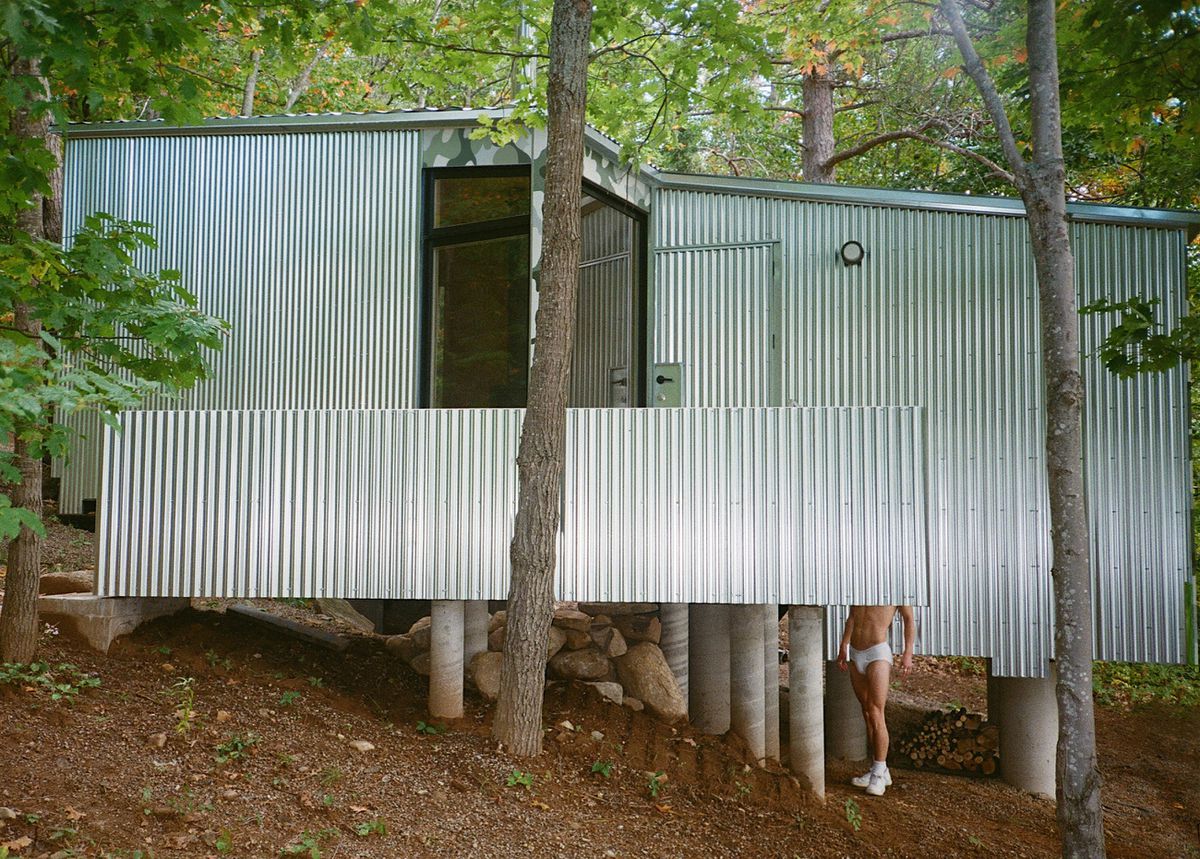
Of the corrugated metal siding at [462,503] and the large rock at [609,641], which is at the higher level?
the corrugated metal siding at [462,503]

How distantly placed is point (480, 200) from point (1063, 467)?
15.5 ft

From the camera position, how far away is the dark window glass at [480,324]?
7492mm

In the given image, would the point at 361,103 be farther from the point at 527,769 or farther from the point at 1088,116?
the point at 527,769

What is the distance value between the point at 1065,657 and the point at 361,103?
608 inches

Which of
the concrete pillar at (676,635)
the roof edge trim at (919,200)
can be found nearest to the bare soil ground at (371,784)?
the concrete pillar at (676,635)

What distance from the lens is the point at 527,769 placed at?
536cm

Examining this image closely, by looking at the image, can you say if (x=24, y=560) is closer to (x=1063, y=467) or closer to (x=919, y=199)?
(x=1063, y=467)

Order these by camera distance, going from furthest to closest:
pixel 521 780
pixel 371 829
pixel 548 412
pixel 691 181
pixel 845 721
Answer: pixel 845 721
pixel 691 181
pixel 548 412
pixel 521 780
pixel 371 829

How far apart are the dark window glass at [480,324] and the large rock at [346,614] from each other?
263cm

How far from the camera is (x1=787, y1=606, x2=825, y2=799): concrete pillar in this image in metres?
6.84

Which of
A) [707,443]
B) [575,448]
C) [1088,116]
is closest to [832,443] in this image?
[707,443]

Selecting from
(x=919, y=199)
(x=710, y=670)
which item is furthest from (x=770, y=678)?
(x=919, y=199)

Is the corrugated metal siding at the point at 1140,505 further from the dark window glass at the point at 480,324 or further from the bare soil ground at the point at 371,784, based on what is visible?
the dark window glass at the point at 480,324

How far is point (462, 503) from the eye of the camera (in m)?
6.31
